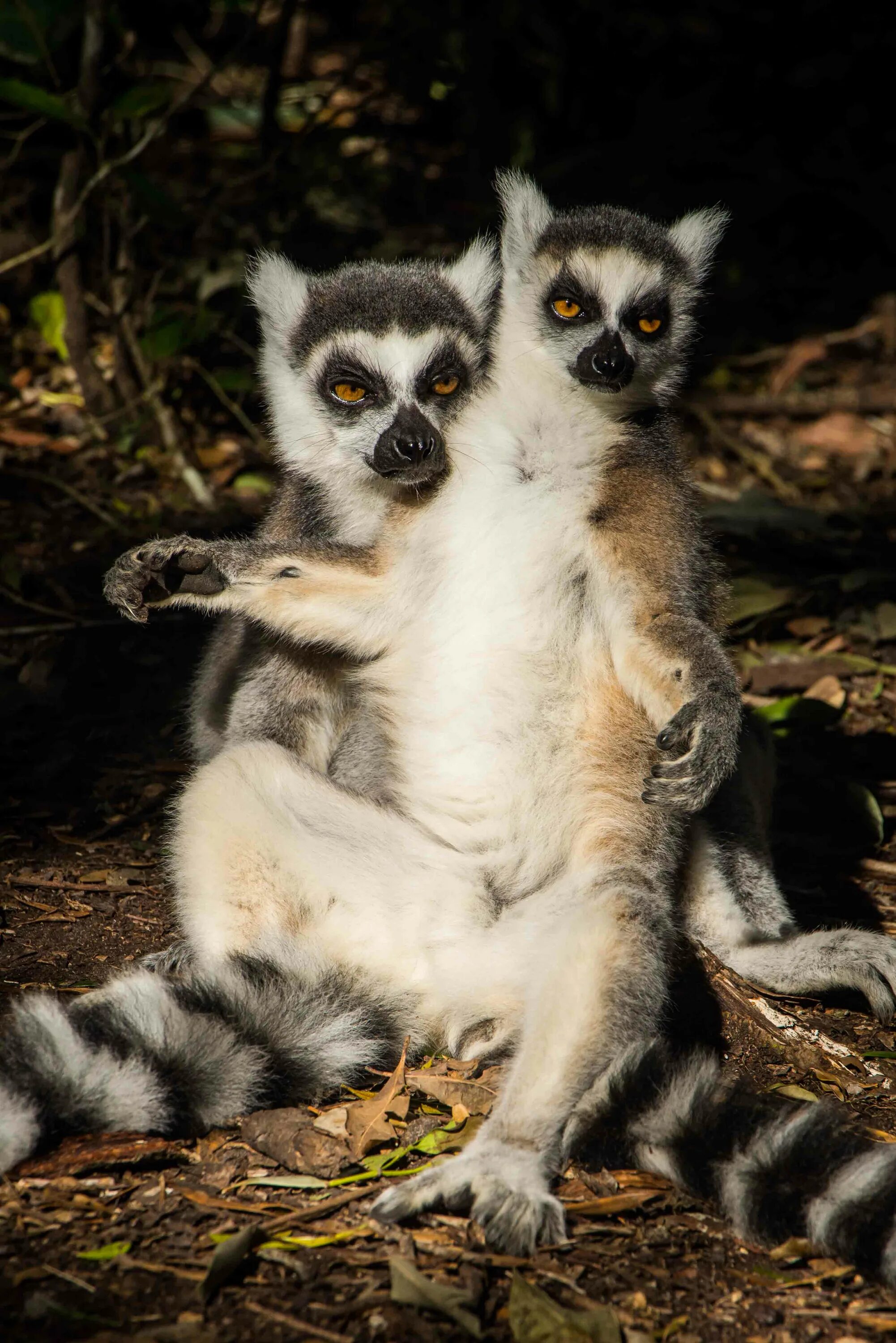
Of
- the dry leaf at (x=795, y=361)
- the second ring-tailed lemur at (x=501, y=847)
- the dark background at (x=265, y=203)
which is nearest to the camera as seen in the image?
the second ring-tailed lemur at (x=501, y=847)

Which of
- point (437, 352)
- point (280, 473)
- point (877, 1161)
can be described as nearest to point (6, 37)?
point (280, 473)

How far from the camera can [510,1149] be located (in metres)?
2.33

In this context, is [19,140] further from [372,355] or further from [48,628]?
[372,355]

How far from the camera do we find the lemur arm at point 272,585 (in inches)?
125

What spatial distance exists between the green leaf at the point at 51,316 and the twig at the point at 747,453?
3.61 meters

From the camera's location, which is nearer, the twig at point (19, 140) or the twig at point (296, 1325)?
the twig at point (296, 1325)

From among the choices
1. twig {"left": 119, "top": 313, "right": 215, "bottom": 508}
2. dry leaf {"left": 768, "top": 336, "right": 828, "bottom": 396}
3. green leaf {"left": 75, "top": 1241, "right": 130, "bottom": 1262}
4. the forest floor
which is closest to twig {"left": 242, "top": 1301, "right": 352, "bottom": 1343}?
the forest floor

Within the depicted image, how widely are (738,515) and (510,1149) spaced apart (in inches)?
175

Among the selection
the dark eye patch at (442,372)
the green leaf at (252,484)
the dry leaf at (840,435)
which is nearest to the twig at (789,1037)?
the dark eye patch at (442,372)

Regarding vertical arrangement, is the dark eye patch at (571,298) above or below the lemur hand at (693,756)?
above

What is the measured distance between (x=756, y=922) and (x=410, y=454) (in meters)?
1.66

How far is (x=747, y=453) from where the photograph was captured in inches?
282

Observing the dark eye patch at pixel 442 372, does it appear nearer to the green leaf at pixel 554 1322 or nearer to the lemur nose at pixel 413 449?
the lemur nose at pixel 413 449

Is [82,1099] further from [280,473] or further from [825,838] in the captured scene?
[825,838]
